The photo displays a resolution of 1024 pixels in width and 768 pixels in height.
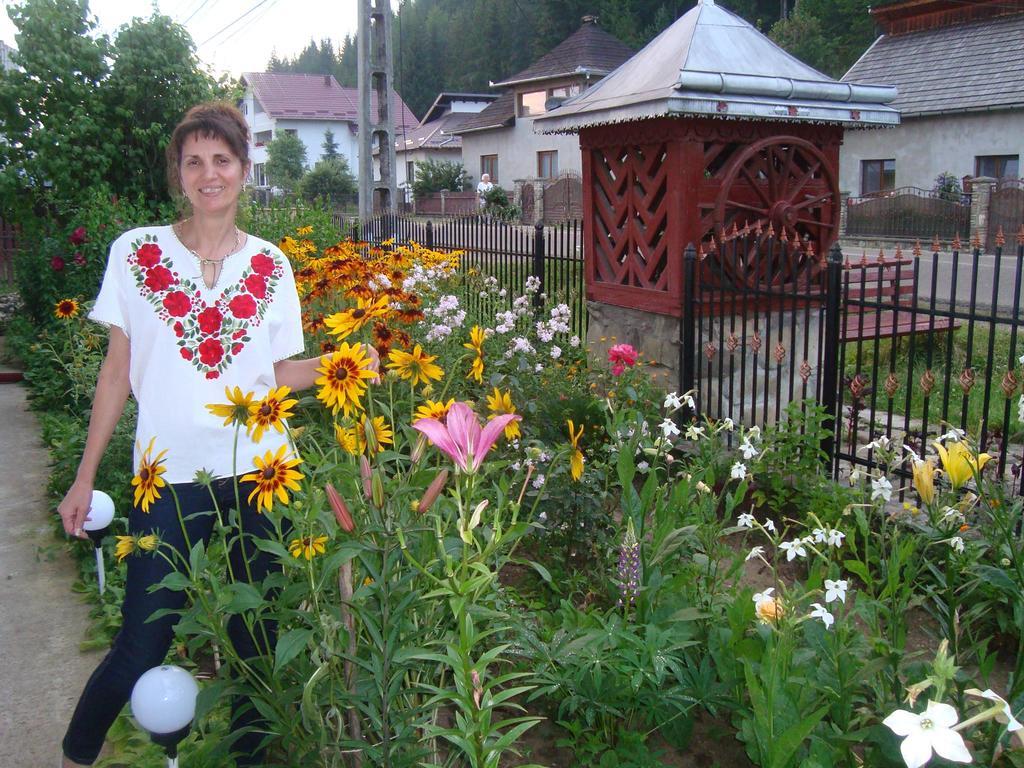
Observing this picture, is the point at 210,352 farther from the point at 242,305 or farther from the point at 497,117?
the point at 497,117

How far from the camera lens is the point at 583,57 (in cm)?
4147

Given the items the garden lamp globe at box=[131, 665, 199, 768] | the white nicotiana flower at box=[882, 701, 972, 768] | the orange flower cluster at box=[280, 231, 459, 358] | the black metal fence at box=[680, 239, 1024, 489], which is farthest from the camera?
the black metal fence at box=[680, 239, 1024, 489]

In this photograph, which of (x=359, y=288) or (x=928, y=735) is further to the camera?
(x=359, y=288)

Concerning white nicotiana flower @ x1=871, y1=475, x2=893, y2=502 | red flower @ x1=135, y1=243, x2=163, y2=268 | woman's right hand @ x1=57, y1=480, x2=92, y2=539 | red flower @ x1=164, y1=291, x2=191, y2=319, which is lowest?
white nicotiana flower @ x1=871, y1=475, x2=893, y2=502

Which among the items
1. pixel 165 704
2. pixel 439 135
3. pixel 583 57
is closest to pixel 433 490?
pixel 165 704

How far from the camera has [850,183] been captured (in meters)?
29.2

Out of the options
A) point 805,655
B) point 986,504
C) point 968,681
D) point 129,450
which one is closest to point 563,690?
point 805,655

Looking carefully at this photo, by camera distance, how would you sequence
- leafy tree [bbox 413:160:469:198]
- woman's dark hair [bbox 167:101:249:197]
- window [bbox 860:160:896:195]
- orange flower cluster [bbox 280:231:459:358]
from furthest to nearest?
leafy tree [bbox 413:160:469:198], window [bbox 860:160:896:195], orange flower cluster [bbox 280:231:459:358], woman's dark hair [bbox 167:101:249:197]

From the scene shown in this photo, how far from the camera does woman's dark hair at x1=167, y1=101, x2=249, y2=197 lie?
2277mm

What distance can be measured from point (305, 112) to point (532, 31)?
1613cm

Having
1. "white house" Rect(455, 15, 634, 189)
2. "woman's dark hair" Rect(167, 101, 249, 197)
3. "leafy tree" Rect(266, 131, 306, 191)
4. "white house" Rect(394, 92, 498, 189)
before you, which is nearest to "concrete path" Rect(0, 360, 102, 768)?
"woman's dark hair" Rect(167, 101, 249, 197)

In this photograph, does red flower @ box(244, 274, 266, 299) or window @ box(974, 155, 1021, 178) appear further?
window @ box(974, 155, 1021, 178)

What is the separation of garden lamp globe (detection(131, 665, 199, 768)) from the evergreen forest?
32842mm

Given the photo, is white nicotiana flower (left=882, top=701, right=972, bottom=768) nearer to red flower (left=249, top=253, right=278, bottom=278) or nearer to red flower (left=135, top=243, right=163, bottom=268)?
red flower (left=249, top=253, right=278, bottom=278)
